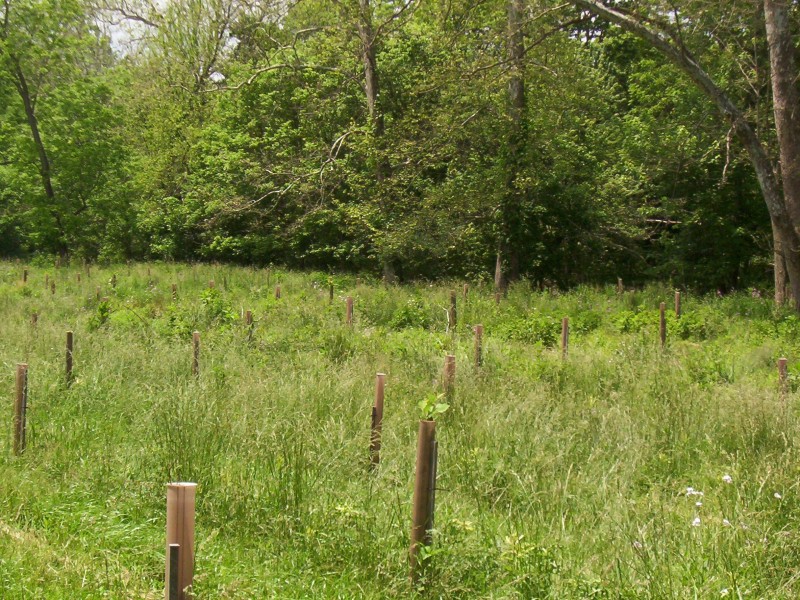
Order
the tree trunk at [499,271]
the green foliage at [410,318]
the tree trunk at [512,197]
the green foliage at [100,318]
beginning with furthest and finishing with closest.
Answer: the tree trunk at [499,271] → the tree trunk at [512,197] → the green foliage at [410,318] → the green foliage at [100,318]

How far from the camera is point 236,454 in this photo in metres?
6.16

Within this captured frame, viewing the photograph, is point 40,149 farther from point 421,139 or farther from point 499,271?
point 499,271

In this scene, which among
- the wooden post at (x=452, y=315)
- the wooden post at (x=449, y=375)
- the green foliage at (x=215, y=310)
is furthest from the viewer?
the wooden post at (x=452, y=315)

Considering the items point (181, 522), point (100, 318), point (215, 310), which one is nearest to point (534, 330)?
point (215, 310)

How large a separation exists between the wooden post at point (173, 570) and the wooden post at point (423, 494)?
138cm

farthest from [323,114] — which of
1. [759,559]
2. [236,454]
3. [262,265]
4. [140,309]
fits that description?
[759,559]

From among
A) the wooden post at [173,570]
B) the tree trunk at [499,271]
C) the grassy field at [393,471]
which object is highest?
the tree trunk at [499,271]

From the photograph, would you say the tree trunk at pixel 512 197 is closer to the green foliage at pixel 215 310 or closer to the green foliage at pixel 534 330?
the green foliage at pixel 534 330

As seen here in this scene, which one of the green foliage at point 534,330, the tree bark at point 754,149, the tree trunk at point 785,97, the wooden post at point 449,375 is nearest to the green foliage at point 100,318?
the green foliage at point 534,330

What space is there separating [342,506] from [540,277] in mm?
21437

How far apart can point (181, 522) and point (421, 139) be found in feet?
69.1

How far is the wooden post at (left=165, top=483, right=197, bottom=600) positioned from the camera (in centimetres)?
329

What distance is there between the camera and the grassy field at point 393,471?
436cm

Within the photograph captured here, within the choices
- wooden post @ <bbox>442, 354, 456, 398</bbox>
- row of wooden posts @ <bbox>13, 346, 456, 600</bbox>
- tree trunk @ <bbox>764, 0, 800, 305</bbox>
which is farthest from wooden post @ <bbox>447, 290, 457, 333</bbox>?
row of wooden posts @ <bbox>13, 346, 456, 600</bbox>
